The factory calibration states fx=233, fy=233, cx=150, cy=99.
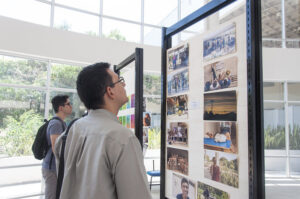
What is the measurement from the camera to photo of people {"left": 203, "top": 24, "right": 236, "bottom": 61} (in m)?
1.27

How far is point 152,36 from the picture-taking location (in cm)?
741

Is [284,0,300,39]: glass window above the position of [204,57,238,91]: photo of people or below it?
above

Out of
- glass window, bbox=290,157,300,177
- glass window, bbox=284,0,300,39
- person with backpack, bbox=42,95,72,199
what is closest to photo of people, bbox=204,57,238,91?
person with backpack, bbox=42,95,72,199

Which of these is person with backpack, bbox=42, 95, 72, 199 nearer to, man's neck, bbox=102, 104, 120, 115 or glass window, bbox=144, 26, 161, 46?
man's neck, bbox=102, 104, 120, 115

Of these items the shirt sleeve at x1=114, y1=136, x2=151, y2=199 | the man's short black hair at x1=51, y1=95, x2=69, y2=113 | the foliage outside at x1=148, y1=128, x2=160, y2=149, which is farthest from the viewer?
the foliage outside at x1=148, y1=128, x2=160, y2=149

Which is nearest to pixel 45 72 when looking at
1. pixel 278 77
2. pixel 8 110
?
pixel 8 110

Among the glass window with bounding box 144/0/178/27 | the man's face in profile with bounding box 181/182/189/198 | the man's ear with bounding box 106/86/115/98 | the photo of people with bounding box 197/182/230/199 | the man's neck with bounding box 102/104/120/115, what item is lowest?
the man's face in profile with bounding box 181/182/189/198

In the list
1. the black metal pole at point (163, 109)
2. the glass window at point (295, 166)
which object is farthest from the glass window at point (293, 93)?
the black metal pole at point (163, 109)

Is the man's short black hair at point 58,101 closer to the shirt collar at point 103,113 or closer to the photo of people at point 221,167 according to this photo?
the shirt collar at point 103,113

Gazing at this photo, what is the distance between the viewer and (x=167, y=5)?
25.6 ft

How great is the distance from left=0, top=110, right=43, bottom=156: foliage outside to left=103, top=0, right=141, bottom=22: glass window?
345cm

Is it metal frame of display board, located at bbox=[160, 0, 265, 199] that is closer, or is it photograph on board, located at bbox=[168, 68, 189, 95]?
metal frame of display board, located at bbox=[160, 0, 265, 199]

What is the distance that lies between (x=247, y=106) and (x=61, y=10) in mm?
5881

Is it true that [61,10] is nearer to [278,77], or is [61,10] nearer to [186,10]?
[186,10]
